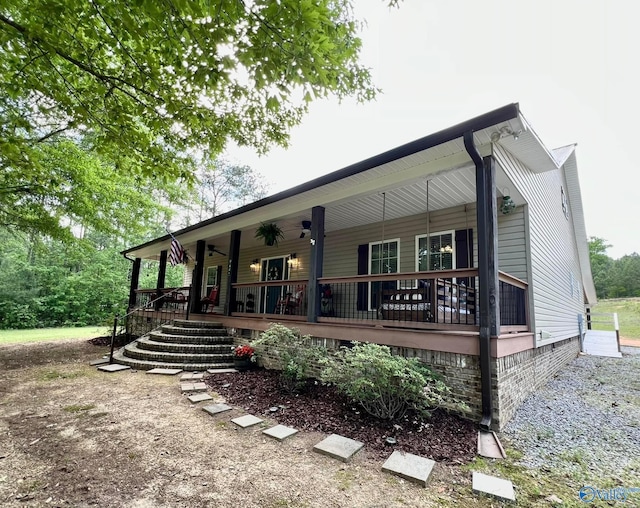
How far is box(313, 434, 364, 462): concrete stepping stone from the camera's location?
3.01m

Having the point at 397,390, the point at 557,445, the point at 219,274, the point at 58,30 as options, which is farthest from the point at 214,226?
the point at 557,445

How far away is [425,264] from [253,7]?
617 centimetres

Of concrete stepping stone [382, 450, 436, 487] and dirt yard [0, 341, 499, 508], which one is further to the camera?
concrete stepping stone [382, 450, 436, 487]

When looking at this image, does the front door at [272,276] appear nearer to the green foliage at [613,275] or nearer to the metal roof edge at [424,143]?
the metal roof edge at [424,143]

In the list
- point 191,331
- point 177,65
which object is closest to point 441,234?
point 177,65

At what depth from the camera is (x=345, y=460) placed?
9.69 feet

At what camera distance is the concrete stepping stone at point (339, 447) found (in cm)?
301

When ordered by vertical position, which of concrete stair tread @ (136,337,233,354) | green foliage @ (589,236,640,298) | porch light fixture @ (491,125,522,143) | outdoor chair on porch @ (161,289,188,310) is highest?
green foliage @ (589,236,640,298)

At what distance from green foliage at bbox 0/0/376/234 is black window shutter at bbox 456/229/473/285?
156 inches

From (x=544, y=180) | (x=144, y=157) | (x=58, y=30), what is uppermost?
(x=544, y=180)

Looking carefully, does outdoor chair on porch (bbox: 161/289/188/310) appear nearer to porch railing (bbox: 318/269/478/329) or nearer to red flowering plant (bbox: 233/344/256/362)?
red flowering plant (bbox: 233/344/256/362)

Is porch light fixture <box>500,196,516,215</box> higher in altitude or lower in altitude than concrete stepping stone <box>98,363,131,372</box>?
higher

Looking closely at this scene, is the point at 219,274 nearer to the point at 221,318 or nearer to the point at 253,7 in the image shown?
the point at 221,318

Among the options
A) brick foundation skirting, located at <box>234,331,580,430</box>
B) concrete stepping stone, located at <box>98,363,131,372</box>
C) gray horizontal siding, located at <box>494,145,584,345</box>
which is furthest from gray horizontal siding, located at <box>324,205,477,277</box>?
concrete stepping stone, located at <box>98,363,131,372</box>
